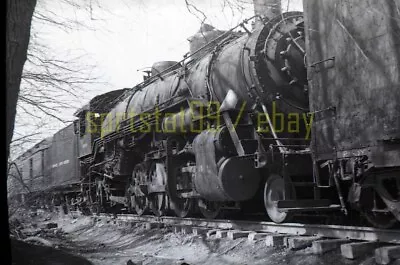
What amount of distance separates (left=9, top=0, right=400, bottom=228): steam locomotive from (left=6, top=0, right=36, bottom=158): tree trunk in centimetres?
315

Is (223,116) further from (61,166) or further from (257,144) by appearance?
(61,166)

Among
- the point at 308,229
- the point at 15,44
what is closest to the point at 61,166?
the point at 308,229

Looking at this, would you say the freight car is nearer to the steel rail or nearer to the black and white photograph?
the black and white photograph

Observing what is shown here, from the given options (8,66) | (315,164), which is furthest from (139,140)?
(8,66)

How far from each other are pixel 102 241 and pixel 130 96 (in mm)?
3938

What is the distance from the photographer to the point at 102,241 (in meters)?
9.19

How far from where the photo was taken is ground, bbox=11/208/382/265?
17.0ft

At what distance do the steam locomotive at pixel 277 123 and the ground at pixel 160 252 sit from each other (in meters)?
0.57

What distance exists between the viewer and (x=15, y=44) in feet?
9.71

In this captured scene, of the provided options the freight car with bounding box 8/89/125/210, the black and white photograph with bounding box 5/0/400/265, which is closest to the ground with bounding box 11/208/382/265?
the black and white photograph with bounding box 5/0/400/265

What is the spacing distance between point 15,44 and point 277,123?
4.59 m

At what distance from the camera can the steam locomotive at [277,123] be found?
454cm

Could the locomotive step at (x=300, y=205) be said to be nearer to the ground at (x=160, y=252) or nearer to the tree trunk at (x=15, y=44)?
the ground at (x=160, y=252)

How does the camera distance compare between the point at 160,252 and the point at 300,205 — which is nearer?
the point at 300,205
